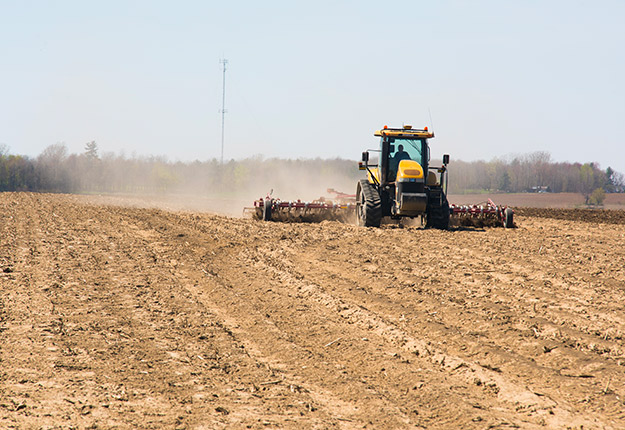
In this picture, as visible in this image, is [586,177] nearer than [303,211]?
No

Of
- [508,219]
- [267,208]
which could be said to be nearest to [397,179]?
[508,219]

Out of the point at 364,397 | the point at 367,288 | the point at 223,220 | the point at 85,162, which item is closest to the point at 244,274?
the point at 367,288

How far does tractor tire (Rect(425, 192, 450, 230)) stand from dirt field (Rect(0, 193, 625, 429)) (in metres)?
3.96

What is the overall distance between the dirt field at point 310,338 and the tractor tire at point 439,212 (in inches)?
156

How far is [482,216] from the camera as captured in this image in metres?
18.6

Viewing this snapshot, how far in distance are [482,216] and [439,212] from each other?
8.20 feet

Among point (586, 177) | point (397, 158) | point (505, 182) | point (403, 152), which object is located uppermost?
point (586, 177)

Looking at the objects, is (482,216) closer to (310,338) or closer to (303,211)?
(303,211)

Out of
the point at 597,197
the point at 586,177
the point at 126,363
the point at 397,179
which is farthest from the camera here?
the point at 586,177

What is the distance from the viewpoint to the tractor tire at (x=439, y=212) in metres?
16.7

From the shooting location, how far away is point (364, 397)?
Result: 5016 mm

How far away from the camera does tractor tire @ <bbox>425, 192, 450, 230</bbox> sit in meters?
16.7

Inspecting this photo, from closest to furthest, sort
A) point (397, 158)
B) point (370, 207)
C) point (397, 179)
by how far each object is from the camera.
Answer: point (397, 179), point (370, 207), point (397, 158)

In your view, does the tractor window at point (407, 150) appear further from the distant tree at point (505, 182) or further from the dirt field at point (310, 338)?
the distant tree at point (505, 182)
